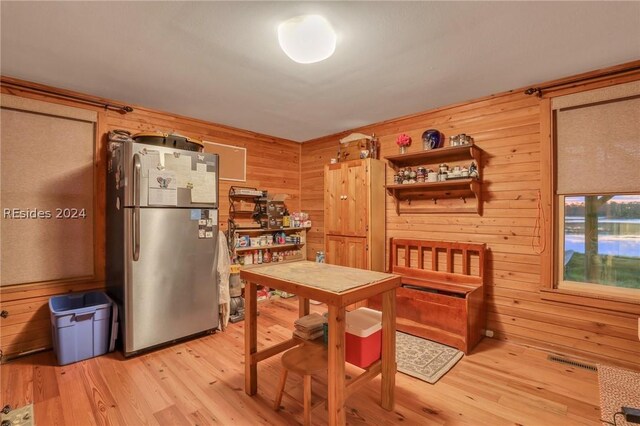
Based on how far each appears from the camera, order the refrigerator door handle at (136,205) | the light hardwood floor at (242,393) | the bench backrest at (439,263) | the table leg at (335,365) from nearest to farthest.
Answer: the table leg at (335,365) → the light hardwood floor at (242,393) → the refrigerator door handle at (136,205) → the bench backrest at (439,263)

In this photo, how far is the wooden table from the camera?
1560mm

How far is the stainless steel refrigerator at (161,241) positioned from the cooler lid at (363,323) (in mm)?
1768

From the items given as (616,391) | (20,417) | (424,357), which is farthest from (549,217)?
(20,417)

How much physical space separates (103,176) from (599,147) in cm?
472

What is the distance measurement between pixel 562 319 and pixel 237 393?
287 centimetres

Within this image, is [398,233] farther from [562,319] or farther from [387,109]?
[562,319]

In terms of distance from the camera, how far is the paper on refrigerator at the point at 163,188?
2705mm

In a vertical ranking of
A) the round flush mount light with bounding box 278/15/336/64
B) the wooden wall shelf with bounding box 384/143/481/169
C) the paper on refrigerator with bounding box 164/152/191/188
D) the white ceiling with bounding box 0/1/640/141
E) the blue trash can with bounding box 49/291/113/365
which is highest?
the white ceiling with bounding box 0/1/640/141

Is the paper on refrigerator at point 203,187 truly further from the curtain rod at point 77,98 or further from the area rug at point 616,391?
the area rug at point 616,391

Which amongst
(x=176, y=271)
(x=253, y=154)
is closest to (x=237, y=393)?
(x=176, y=271)

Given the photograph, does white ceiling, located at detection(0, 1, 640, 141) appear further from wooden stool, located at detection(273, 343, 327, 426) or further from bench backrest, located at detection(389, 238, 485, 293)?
wooden stool, located at detection(273, 343, 327, 426)

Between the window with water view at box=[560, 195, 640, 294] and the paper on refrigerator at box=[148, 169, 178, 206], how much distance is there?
3664 millimetres

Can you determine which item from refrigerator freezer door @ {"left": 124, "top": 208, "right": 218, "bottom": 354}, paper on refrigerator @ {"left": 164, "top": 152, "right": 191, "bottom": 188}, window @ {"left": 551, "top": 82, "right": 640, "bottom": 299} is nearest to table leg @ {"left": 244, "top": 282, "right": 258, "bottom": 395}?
refrigerator freezer door @ {"left": 124, "top": 208, "right": 218, "bottom": 354}

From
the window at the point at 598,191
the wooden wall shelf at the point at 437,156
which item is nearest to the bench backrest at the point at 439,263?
the window at the point at 598,191
